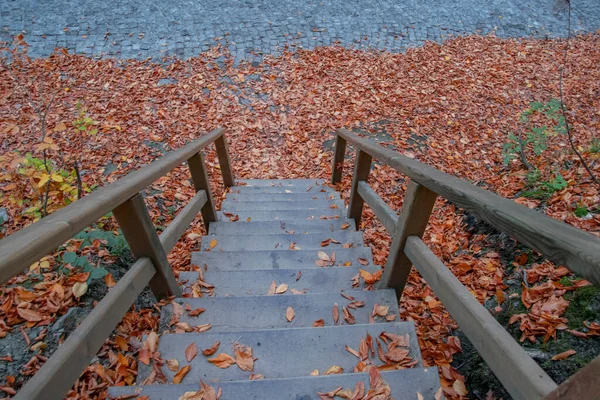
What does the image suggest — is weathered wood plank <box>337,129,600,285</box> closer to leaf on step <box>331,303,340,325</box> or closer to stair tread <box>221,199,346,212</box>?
leaf on step <box>331,303,340,325</box>

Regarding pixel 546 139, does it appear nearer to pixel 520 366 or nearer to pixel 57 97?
pixel 520 366

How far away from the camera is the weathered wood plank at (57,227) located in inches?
34.3

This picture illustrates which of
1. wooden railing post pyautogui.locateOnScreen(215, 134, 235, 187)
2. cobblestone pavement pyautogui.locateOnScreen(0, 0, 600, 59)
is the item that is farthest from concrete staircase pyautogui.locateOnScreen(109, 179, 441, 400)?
cobblestone pavement pyautogui.locateOnScreen(0, 0, 600, 59)

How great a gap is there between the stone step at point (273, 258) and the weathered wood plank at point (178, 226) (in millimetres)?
405

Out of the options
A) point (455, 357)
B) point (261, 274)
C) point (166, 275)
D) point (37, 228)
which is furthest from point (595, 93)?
point (37, 228)

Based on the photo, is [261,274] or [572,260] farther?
[261,274]

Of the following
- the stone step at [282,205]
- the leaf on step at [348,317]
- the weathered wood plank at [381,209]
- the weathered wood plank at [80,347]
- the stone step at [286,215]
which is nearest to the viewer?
the weathered wood plank at [80,347]

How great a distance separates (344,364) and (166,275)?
120cm

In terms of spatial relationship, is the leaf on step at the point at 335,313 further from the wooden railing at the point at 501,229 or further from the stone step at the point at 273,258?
the stone step at the point at 273,258

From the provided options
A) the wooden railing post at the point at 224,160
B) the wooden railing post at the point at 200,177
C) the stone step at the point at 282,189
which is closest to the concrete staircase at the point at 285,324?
the wooden railing post at the point at 200,177

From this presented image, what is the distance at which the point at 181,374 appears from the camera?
1.73 m

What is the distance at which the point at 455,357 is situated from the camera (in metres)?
2.27

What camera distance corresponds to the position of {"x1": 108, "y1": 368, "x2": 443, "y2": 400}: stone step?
5.08ft

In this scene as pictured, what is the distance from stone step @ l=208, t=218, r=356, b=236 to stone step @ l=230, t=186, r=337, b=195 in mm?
1364
